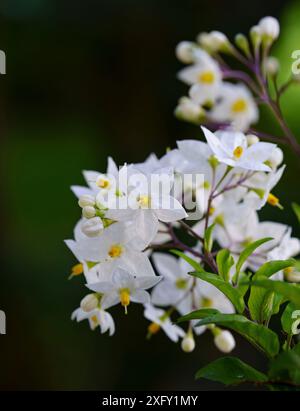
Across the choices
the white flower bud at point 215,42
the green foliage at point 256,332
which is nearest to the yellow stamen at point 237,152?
the green foliage at point 256,332

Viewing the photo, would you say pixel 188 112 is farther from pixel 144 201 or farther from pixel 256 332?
pixel 256 332

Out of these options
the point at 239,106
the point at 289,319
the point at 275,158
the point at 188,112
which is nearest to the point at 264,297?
the point at 289,319

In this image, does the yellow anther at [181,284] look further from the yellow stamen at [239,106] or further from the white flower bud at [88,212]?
the yellow stamen at [239,106]

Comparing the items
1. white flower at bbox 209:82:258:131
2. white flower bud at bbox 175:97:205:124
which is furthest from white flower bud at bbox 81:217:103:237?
white flower at bbox 209:82:258:131

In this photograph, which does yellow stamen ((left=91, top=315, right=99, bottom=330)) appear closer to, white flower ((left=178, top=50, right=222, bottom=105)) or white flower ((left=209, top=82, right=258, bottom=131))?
white flower ((left=178, top=50, right=222, bottom=105))

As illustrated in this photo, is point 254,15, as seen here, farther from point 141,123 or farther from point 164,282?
point 164,282

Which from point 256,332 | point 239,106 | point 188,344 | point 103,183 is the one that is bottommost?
point 188,344

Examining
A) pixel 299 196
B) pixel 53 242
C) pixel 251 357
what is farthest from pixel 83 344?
pixel 299 196
